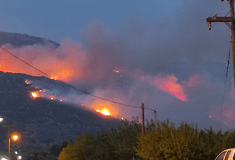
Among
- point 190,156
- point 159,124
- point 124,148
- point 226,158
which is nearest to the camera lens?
point 226,158

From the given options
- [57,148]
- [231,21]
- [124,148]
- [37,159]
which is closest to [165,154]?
[231,21]

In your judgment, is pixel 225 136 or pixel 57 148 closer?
pixel 225 136

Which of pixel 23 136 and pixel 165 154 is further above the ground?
pixel 23 136

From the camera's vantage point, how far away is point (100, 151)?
52188 millimetres

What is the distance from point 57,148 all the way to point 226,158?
423 ft

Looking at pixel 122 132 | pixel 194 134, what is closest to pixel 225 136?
pixel 194 134

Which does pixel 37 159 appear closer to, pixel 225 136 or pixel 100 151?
pixel 100 151

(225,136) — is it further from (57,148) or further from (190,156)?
(57,148)

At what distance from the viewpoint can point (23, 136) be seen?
198 meters

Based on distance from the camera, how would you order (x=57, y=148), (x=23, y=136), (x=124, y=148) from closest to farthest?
(x=124, y=148)
(x=57, y=148)
(x=23, y=136)

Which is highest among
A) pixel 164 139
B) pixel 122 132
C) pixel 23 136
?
pixel 23 136

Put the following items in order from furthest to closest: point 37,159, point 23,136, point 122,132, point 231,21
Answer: point 23,136 < point 37,159 < point 122,132 < point 231,21

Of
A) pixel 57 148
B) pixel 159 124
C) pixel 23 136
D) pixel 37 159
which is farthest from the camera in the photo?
pixel 23 136

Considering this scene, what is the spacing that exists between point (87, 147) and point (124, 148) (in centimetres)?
725
